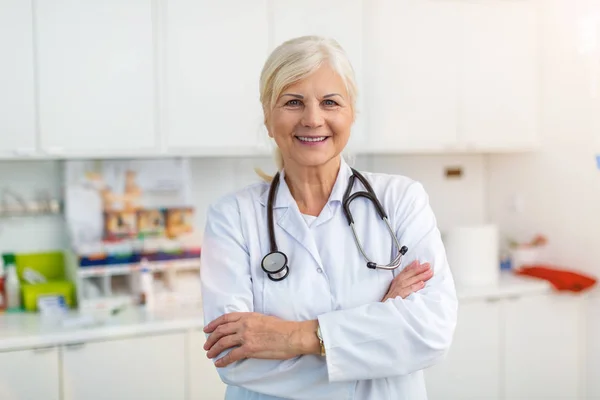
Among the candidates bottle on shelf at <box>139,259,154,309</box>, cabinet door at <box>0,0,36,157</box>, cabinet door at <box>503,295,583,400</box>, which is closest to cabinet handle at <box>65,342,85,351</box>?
bottle on shelf at <box>139,259,154,309</box>

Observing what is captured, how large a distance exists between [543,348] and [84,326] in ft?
6.97

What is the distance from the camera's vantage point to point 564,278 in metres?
3.24

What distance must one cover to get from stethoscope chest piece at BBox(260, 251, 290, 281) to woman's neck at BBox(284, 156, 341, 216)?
153 millimetres

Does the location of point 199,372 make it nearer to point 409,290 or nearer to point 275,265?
point 275,265

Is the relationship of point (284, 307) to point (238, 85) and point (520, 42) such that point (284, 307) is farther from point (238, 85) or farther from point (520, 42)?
point (520, 42)

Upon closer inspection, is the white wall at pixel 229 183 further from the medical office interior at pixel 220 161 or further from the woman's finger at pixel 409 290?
the woman's finger at pixel 409 290

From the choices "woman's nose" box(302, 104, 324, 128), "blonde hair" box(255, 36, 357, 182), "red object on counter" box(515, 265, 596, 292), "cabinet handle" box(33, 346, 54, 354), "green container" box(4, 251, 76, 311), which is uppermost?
"blonde hair" box(255, 36, 357, 182)

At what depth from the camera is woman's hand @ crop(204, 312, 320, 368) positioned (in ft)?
4.66

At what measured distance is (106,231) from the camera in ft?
Answer: 9.80

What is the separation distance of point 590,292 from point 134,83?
231 cm

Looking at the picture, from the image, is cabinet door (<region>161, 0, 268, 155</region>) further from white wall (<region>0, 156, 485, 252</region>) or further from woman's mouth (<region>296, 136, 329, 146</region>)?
woman's mouth (<region>296, 136, 329, 146</region>)

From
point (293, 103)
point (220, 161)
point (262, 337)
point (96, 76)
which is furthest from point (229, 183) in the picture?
point (262, 337)

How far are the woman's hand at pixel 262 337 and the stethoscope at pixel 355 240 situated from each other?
11 centimetres

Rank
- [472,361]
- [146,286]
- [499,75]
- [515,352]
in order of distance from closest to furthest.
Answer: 1. [146,286]
2. [472,361]
3. [515,352]
4. [499,75]
